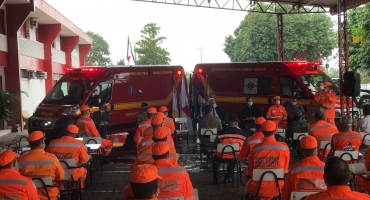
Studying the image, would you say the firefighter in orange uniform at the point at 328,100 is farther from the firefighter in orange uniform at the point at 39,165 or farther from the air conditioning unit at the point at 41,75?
the air conditioning unit at the point at 41,75

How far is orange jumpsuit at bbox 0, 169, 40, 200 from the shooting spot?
4.89m

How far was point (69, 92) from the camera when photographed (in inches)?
564

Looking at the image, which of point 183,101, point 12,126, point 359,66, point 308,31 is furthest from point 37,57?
point 308,31

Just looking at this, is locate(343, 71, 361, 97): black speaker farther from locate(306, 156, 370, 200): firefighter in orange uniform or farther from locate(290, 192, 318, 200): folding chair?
locate(306, 156, 370, 200): firefighter in orange uniform

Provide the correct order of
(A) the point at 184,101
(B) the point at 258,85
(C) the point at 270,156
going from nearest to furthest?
(C) the point at 270,156, (A) the point at 184,101, (B) the point at 258,85

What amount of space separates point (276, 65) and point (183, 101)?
3205mm

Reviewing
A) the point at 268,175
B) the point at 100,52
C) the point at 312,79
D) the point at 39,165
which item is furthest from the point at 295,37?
the point at 100,52

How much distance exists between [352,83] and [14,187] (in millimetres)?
9705

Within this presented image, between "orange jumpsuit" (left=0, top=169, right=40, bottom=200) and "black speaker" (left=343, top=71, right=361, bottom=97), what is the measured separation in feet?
31.3

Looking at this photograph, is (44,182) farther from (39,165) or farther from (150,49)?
(150,49)

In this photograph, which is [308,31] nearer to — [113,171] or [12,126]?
[12,126]

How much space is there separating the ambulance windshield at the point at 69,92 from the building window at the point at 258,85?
5168 millimetres

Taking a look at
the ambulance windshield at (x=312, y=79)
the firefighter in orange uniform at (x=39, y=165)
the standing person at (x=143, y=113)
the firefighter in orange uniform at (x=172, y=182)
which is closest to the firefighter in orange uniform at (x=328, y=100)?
the ambulance windshield at (x=312, y=79)

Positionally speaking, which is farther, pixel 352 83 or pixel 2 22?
pixel 2 22
